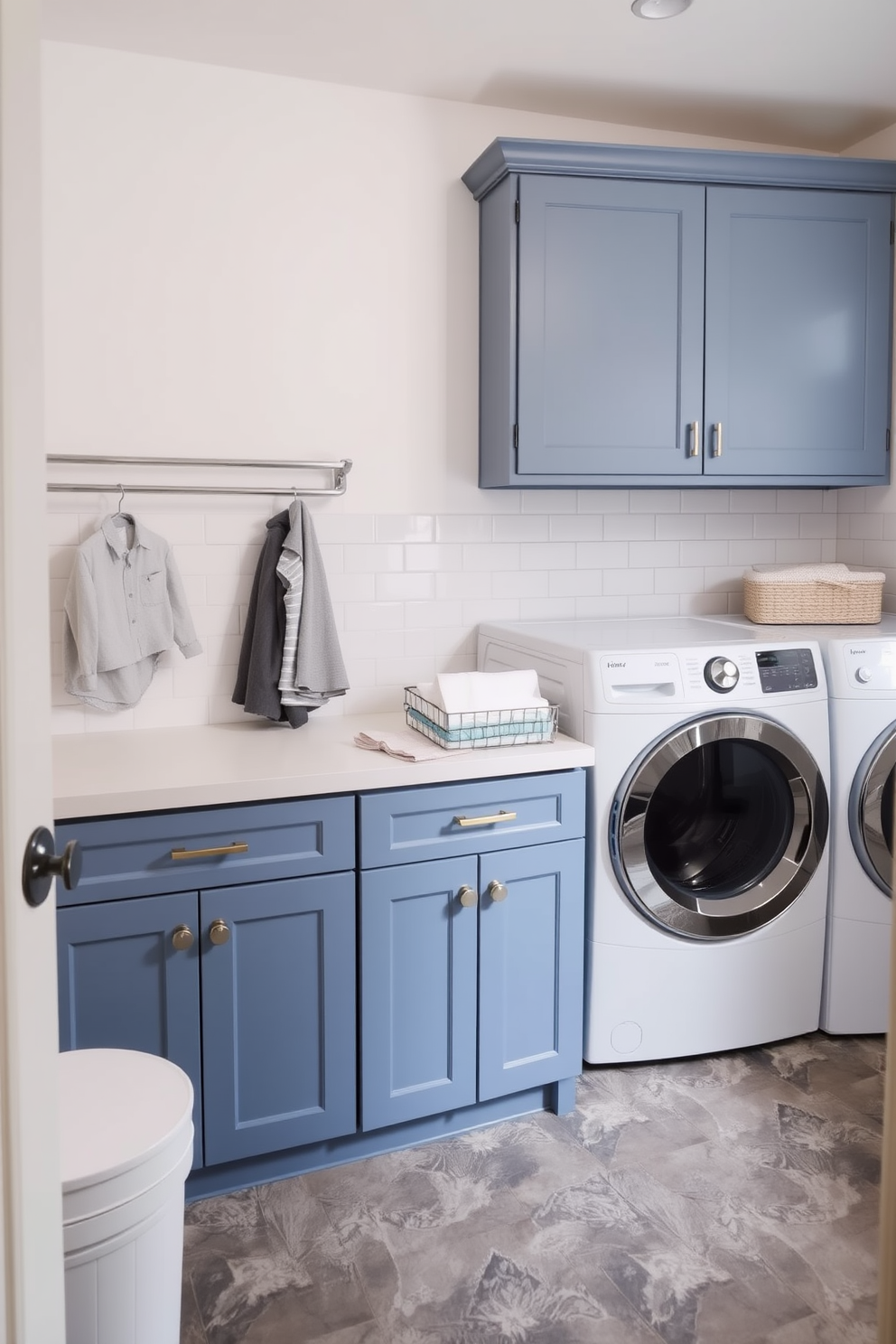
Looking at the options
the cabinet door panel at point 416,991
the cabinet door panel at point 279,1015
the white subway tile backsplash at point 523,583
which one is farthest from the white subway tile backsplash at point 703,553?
the cabinet door panel at point 279,1015

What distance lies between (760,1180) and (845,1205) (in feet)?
0.57

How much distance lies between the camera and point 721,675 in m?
2.57

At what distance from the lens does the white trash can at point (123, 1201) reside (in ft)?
4.51

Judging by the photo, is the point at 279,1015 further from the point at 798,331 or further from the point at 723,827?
the point at 798,331

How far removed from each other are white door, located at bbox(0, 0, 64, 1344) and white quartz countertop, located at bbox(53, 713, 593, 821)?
929 millimetres

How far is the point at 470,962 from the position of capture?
2.36 metres

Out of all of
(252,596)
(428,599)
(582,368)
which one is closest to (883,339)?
(582,368)

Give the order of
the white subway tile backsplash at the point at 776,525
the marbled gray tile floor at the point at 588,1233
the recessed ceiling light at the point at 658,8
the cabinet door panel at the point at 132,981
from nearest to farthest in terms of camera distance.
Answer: the marbled gray tile floor at the point at 588,1233, the cabinet door panel at the point at 132,981, the recessed ceiling light at the point at 658,8, the white subway tile backsplash at the point at 776,525

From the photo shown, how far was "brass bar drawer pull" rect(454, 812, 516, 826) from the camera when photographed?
2.33 meters

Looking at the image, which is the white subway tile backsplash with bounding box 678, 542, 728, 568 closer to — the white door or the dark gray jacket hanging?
the dark gray jacket hanging

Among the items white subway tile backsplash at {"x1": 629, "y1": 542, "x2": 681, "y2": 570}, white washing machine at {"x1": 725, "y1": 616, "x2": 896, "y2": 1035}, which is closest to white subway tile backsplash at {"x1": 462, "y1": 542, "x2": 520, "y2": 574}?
white subway tile backsplash at {"x1": 629, "y1": 542, "x2": 681, "y2": 570}

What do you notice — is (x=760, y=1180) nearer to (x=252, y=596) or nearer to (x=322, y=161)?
(x=252, y=596)

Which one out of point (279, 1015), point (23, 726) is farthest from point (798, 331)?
point (23, 726)

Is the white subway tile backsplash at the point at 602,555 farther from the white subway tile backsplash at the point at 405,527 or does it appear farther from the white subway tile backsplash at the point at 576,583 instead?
the white subway tile backsplash at the point at 405,527
